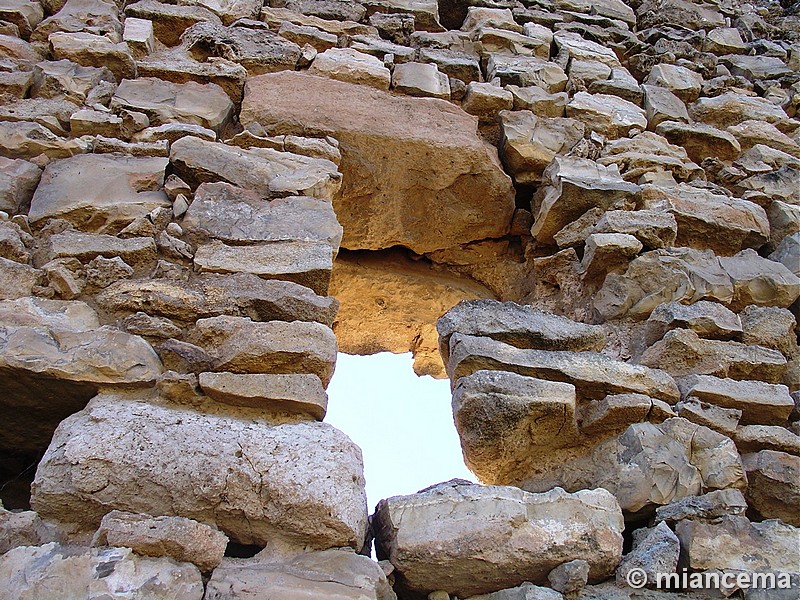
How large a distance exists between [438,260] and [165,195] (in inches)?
42.9

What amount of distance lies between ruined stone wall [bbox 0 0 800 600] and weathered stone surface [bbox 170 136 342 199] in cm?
1

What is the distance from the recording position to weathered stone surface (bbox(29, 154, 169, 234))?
6.00 ft

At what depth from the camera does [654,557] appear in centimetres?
141

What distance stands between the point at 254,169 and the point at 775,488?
61.9 inches

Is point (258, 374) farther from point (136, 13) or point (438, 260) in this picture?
point (136, 13)

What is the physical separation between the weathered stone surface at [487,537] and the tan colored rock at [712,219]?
1226mm

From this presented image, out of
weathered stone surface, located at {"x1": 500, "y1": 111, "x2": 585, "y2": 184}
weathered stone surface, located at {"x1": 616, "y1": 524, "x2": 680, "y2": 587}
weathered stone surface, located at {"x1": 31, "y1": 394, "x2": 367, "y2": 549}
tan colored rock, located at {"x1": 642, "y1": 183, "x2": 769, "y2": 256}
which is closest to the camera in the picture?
weathered stone surface, located at {"x1": 31, "y1": 394, "x2": 367, "y2": 549}

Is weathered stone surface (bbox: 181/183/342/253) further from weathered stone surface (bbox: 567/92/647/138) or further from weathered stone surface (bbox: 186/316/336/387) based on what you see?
weathered stone surface (bbox: 567/92/647/138)

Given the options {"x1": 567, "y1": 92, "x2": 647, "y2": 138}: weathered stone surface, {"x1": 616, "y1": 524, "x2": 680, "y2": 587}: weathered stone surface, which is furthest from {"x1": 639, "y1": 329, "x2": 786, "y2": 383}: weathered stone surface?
{"x1": 567, "y1": 92, "x2": 647, "y2": 138}: weathered stone surface

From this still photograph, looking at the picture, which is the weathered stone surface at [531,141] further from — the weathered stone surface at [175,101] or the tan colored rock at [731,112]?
the weathered stone surface at [175,101]

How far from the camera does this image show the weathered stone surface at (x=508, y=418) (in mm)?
1660

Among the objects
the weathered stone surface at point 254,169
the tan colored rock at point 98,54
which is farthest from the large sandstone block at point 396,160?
the tan colored rock at point 98,54

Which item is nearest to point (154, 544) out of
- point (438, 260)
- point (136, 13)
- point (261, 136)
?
point (261, 136)

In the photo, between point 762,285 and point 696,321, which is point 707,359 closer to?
point 696,321
